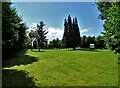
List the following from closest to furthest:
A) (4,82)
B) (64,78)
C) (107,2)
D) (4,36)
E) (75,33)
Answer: (4,82), (64,78), (4,36), (107,2), (75,33)

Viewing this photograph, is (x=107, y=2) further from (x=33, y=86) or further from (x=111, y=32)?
(x=33, y=86)

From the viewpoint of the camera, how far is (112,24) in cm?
2588

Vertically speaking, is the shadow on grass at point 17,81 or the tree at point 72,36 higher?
the tree at point 72,36

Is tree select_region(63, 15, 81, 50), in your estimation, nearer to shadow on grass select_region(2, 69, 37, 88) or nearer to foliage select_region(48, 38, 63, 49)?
foliage select_region(48, 38, 63, 49)

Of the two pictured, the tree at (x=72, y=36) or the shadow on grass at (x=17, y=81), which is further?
the tree at (x=72, y=36)

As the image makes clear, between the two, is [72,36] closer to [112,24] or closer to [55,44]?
[55,44]

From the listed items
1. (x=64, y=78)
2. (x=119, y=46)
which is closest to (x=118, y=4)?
(x=119, y=46)

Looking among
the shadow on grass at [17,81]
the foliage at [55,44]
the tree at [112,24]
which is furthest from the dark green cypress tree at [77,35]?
the shadow on grass at [17,81]

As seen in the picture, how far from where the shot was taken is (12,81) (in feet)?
69.8

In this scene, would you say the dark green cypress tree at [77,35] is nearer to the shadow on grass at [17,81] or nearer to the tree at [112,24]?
the tree at [112,24]

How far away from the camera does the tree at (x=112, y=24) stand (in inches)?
946

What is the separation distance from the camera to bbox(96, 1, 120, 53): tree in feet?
78.8

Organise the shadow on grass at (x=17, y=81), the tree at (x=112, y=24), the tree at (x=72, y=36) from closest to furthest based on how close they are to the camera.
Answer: the shadow on grass at (x=17, y=81)
the tree at (x=112, y=24)
the tree at (x=72, y=36)

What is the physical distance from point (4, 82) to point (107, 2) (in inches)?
776
